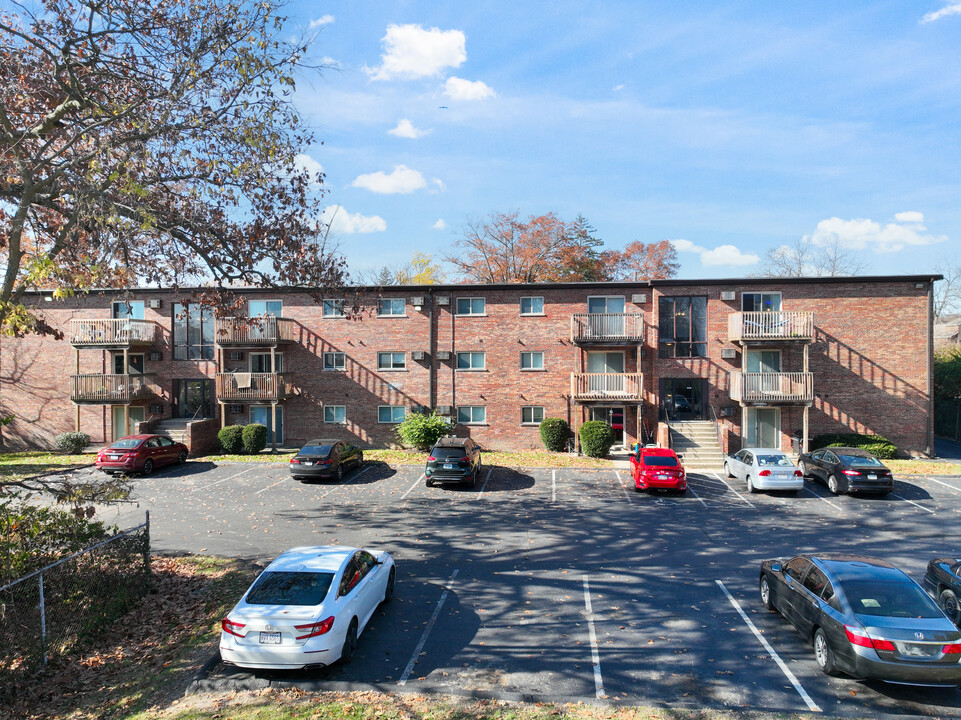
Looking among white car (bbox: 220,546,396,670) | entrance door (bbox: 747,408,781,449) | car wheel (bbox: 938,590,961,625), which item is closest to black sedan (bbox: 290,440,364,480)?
white car (bbox: 220,546,396,670)

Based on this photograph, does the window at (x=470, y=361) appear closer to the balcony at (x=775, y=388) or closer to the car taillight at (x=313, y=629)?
the balcony at (x=775, y=388)

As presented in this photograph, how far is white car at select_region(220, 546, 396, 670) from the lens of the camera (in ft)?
25.0

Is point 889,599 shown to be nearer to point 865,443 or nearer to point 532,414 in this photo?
point 865,443

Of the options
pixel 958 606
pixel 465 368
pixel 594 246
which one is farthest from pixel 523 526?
pixel 594 246

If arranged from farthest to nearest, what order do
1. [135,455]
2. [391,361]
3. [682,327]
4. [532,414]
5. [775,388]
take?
[391,361] < [532,414] < [682,327] < [775,388] < [135,455]

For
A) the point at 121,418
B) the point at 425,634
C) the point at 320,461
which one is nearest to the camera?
the point at 425,634

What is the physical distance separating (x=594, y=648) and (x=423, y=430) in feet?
55.7

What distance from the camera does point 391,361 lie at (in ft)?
90.3

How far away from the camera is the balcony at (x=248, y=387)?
26.2 metres

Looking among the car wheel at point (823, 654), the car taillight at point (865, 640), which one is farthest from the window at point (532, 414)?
the car taillight at point (865, 640)

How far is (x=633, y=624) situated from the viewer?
946cm

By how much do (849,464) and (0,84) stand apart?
23.4 m

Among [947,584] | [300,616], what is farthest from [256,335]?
[947,584]

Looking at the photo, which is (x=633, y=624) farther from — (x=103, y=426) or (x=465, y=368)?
(x=103, y=426)
